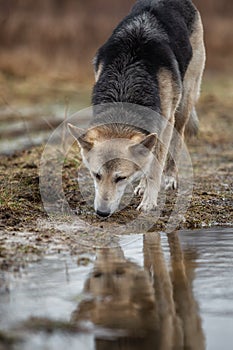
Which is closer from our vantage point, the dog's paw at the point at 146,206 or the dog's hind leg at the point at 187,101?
the dog's paw at the point at 146,206

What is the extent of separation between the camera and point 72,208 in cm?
707

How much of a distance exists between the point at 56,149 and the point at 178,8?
8.18ft

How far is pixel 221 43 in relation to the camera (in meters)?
22.7

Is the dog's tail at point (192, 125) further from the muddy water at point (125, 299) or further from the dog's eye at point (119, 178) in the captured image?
the muddy water at point (125, 299)

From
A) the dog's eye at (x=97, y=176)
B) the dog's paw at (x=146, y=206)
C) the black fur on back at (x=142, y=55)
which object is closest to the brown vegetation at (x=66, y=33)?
the black fur on back at (x=142, y=55)

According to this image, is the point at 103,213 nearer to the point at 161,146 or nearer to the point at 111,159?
the point at 111,159

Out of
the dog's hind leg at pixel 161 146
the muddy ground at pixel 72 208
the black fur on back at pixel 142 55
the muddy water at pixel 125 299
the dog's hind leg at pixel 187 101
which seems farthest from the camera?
the dog's hind leg at pixel 187 101

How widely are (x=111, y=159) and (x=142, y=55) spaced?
4.64 feet

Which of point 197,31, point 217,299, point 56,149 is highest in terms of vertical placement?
point 197,31

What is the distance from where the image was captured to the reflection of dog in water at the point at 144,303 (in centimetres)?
385

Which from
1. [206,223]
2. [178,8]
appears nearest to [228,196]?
[206,223]

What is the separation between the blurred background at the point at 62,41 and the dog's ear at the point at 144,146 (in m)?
10.6

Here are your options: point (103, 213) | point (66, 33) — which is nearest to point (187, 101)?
point (103, 213)

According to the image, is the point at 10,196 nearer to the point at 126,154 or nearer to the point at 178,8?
the point at 126,154
